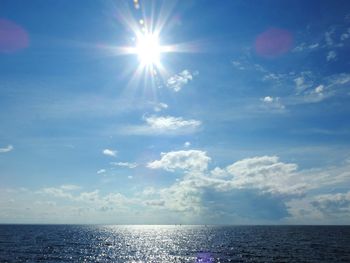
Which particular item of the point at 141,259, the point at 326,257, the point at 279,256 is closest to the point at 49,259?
the point at 141,259

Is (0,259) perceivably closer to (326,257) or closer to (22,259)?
(22,259)

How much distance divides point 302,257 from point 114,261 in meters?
41.5

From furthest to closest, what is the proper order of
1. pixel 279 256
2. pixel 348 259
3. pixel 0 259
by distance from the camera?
1. pixel 279 256
2. pixel 348 259
3. pixel 0 259

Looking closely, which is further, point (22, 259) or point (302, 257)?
point (302, 257)

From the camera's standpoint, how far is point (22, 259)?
258 ft

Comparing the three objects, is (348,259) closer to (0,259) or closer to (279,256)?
(279,256)

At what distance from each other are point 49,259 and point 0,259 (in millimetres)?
9357

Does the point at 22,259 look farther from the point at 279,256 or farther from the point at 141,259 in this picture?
the point at 279,256

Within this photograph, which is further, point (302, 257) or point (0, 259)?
point (302, 257)

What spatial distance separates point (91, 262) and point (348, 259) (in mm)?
53989

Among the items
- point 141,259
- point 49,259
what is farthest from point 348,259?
point 49,259

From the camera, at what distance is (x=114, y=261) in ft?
269

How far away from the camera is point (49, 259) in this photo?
80125 mm

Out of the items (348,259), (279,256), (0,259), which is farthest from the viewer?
(279,256)
